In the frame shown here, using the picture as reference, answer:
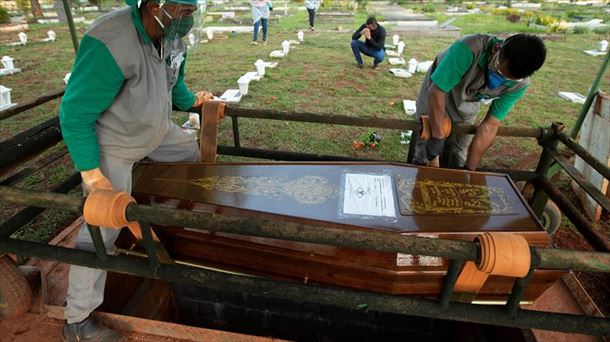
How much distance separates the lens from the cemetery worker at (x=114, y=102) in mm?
1668

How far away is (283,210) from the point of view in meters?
1.89

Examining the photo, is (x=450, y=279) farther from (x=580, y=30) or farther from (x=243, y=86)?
(x=580, y=30)

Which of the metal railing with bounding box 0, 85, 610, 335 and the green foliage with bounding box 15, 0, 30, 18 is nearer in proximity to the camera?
the metal railing with bounding box 0, 85, 610, 335

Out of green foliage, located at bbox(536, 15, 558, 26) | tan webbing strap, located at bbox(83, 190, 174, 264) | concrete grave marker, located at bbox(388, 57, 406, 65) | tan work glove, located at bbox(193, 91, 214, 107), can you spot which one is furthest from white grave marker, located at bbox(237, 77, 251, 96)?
green foliage, located at bbox(536, 15, 558, 26)

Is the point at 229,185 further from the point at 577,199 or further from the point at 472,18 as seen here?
the point at 472,18

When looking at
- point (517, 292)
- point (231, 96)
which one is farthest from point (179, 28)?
point (231, 96)

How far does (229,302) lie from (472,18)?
19.2 metres

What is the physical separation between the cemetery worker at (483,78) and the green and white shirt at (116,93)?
67.1 inches

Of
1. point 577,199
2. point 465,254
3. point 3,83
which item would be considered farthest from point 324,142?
point 3,83

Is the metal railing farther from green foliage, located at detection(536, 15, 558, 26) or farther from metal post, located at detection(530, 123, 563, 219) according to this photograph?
green foliage, located at detection(536, 15, 558, 26)

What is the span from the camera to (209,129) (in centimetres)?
253

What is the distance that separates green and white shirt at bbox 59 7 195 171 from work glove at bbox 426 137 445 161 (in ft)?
5.55

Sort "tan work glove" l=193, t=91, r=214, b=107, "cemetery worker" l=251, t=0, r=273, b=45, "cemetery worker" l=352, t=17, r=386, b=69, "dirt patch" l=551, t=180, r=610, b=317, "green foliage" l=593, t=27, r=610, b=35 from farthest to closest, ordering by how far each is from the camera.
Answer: "green foliage" l=593, t=27, r=610, b=35, "cemetery worker" l=251, t=0, r=273, b=45, "cemetery worker" l=352, t=17, r=386, b=69, "dirt patch" l=551, t=180, r=610, b=317, "tan work glove" l=193, t=91, r=214, b=107

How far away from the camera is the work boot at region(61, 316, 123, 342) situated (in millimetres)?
1937
